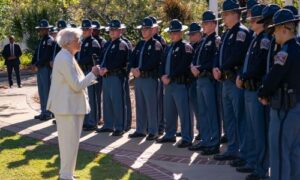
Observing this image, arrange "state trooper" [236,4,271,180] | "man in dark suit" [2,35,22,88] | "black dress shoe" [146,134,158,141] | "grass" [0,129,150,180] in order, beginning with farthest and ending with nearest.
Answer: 1. "man in dark suit" [2,35,22,88]
2. "black dress shoe" [146,134,158,141]
3. "grass" [0,129,150,180]
4. "state trooper" [236,4,271,180]

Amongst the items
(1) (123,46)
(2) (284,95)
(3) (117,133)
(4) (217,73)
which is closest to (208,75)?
(4) (217,73)

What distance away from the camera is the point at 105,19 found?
86.1 feet

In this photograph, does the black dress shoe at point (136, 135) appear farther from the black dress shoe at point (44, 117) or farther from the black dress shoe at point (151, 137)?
the black dress shoe at point (44, 117)

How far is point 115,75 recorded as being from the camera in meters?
10.9

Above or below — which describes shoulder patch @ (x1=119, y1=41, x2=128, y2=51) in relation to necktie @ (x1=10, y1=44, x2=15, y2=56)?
above

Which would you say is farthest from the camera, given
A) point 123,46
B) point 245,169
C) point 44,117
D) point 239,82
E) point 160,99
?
point 44,117

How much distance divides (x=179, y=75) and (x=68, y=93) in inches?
120

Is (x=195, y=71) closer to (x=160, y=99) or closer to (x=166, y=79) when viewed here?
(x=166, y=79)

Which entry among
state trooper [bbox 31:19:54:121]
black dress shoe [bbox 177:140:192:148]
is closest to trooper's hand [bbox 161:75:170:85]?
black dress shoe [bbox 177:140:192:148]

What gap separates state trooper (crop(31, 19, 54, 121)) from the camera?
41.8 feet

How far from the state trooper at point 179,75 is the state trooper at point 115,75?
1210mm

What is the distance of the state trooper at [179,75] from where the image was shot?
9.53m

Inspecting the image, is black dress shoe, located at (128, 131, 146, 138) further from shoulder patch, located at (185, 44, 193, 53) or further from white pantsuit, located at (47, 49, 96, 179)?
white pantsuit, located at (47, 49, 96, 179)

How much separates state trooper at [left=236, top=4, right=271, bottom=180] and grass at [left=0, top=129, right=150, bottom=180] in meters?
1.52
